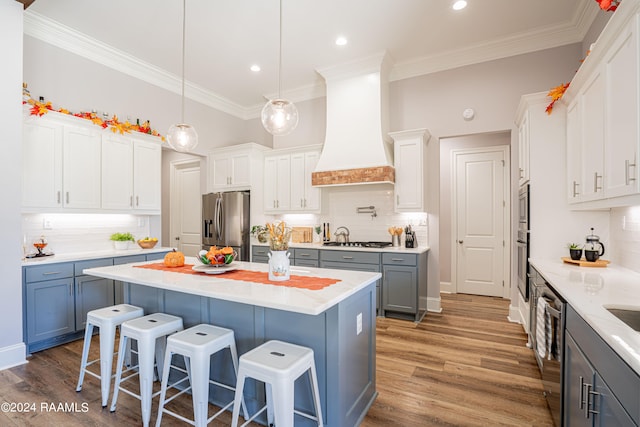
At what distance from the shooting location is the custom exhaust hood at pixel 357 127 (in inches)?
174

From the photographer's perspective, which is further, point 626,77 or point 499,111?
point 499,111

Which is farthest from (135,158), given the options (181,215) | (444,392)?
(444,392)

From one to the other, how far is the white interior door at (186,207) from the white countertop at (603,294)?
5.70 m

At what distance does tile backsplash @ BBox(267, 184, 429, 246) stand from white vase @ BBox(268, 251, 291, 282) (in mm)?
2841

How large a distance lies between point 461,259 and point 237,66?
494cm

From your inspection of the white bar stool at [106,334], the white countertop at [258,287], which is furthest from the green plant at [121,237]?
the white bar stool at [106,334]

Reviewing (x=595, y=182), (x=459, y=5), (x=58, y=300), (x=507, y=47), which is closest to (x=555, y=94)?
(x=595, y=182)

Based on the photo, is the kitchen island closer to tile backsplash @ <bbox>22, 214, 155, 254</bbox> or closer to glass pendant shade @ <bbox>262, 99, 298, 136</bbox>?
glass pendant shade @ <bbox>262, 99, 298, 136</bbox>

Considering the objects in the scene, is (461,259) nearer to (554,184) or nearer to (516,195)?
(516,195)

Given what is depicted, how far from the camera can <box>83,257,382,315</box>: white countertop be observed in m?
1.68

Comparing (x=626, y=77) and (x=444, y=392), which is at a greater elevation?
(x=626, y=77)

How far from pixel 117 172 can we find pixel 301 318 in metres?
3.48

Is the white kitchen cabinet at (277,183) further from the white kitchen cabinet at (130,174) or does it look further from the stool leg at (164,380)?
the stool leg at (164,380)

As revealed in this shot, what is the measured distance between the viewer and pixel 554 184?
10.1 feet
